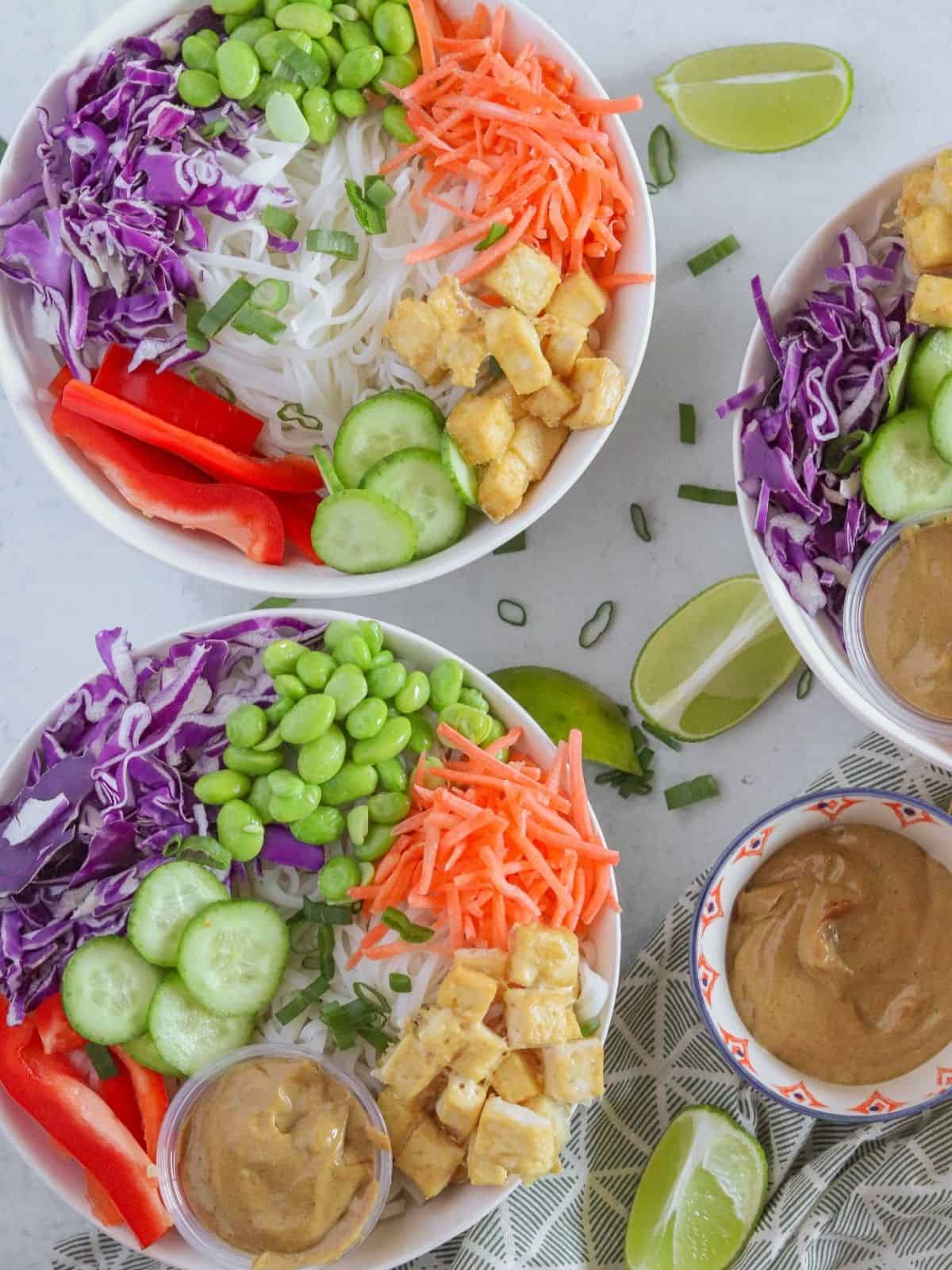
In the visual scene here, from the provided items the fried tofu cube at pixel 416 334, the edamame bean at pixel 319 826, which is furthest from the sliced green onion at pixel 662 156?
the edamame bean at pixel 319 826

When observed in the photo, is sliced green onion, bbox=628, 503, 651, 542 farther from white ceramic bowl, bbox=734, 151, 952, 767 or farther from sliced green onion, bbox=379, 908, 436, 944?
sliced green onion, bbox=379, 908, 436, 944

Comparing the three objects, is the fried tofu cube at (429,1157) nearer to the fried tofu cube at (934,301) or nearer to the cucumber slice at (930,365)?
the cucumber slice at (930,365)

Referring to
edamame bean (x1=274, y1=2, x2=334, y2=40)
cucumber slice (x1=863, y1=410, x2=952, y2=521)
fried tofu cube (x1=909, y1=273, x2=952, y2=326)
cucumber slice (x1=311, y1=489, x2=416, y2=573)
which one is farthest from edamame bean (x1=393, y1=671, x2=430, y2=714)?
edamame bean (x1=274, y1=2, x2=334, y2=40)

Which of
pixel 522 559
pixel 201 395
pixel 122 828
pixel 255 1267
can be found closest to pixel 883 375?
pixel 522 559

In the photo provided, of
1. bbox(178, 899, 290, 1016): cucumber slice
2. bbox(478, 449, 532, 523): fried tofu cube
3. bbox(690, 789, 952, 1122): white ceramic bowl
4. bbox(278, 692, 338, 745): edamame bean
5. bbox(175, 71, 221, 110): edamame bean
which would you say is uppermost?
bbox(175, 71, 221, 110): edamame bean

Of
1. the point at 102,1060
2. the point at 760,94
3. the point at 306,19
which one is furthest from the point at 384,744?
the point at 760,94

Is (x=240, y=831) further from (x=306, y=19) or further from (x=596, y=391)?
(x=306, y=19)

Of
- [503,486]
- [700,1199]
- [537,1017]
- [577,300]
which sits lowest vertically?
[700,1199]
